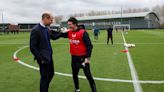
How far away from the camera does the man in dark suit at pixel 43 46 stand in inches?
213

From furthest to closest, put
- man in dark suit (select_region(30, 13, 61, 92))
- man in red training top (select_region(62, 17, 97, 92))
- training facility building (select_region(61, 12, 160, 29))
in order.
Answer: training facility building (select_region(61, 12, 160, 29)) < man in red training top (select_region(62, 17, 97, 92)) < man in dark suit (select_region(30, 13, 61, 92))

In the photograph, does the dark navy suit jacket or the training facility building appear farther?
the training facility building

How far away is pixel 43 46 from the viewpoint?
5555 millimetres

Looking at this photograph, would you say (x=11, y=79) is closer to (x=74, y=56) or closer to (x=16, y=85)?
(x=16, y=85)

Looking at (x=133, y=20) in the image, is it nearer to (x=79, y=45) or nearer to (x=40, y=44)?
(x=79, y=45)

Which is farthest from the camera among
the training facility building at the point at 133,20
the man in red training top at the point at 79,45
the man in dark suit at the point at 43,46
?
the training facility building at the point at 133,20

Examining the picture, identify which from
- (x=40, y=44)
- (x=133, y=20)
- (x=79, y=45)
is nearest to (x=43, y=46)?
(x=40, y=44)

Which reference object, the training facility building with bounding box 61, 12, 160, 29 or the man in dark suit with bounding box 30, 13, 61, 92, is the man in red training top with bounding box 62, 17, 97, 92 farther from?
the training facility building with bounding box 61, 12, 160, 29

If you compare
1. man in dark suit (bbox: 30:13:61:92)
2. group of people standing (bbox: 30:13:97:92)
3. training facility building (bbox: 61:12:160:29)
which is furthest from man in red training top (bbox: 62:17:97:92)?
training facility building (bbox: 61:12:160:29)

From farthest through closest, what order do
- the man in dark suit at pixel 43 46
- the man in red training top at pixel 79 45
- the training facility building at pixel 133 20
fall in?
the training facility building at pixel 133 20
the man in red training top at pixel 79 45
the man in dark suit at pixel 43 46

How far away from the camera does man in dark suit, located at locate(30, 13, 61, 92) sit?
540cm

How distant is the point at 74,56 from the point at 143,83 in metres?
2.44

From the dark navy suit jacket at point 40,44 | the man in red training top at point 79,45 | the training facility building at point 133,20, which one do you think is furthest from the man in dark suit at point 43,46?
the training facility building at point 133,20

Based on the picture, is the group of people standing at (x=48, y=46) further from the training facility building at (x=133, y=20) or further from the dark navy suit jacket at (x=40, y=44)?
the training facility building at (x=133, y=20)
